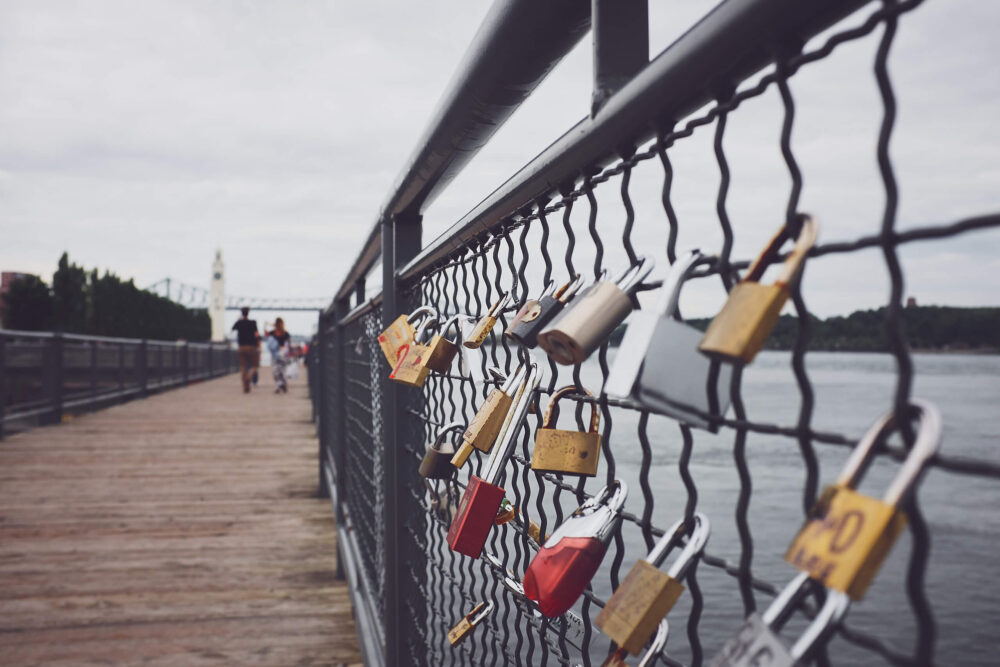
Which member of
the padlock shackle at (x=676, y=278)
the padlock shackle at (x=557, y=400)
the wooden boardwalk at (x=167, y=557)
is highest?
the padlock shackle at (x=676, y=278)

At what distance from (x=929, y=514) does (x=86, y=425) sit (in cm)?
1608

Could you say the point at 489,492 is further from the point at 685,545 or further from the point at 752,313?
the point at 752,313

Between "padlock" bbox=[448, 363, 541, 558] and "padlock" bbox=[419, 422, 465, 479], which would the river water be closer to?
"padlock" bbox=[419, 422, 465, 479]

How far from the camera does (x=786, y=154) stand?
0.59 metres

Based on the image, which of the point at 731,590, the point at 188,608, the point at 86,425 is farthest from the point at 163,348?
the point at 188,608

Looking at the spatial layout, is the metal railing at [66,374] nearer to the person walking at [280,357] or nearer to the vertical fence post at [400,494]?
the person walking at [280,357]

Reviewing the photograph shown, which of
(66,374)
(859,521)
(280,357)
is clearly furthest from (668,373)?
(280,357)

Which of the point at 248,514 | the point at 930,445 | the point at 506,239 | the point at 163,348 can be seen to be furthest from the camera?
the point at 163,348

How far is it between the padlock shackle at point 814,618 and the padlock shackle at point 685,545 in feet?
0.40

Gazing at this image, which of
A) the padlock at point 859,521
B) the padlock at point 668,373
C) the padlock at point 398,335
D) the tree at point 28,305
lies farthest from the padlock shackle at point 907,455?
the tree at point 28,305

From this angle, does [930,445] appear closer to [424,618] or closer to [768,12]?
[768,12]

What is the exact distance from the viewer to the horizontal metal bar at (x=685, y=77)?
1.83 feet

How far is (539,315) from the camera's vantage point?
2.81ft

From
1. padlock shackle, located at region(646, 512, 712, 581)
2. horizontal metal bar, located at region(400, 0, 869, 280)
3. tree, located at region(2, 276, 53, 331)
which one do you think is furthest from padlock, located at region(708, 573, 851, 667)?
tree, located at region(2, 276, 53, 331)
